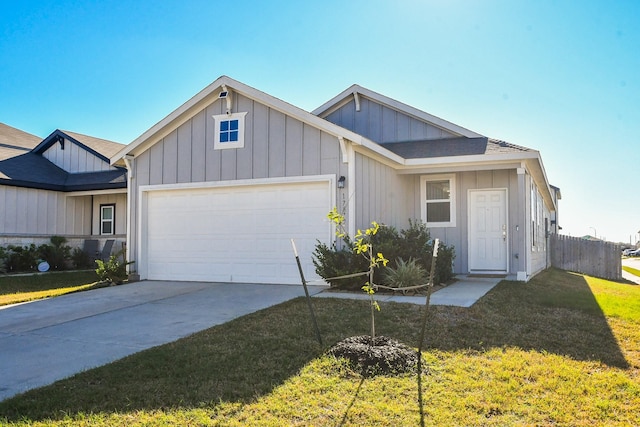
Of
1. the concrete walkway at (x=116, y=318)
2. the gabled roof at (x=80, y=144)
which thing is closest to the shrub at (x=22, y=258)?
the gabled roof at (x=80, y=144)

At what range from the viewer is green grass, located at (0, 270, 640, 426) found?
12.1 ft

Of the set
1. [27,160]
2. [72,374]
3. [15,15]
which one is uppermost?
[15,15]

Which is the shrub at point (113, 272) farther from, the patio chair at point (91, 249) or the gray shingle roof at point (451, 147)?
the gray shingle roof at point (451, 147)

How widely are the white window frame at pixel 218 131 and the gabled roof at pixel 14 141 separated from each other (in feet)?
32.0

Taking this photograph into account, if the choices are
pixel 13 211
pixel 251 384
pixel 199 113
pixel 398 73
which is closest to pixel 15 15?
pixel 199 113

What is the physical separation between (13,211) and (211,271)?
25.7ft

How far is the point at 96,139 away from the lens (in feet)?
66.0

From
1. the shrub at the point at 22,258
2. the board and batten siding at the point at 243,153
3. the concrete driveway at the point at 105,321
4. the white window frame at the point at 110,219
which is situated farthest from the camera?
the white window frame at the point at 110,219

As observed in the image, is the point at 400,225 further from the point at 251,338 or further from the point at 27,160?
the point at 27,160

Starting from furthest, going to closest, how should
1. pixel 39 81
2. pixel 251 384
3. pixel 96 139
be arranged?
pixel 96 139
pixel 39 81
pixel 251 384

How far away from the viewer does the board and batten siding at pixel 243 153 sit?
33.7 ft

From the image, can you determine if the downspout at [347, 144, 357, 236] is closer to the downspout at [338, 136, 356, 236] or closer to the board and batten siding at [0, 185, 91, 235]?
the downspout at [338, 136, 356, 236]

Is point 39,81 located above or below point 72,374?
above

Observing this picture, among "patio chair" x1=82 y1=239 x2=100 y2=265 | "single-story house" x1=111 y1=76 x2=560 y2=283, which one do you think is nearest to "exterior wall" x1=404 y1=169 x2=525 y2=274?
"single-story house" x1=111 y1=76 x2=560 y2=283
